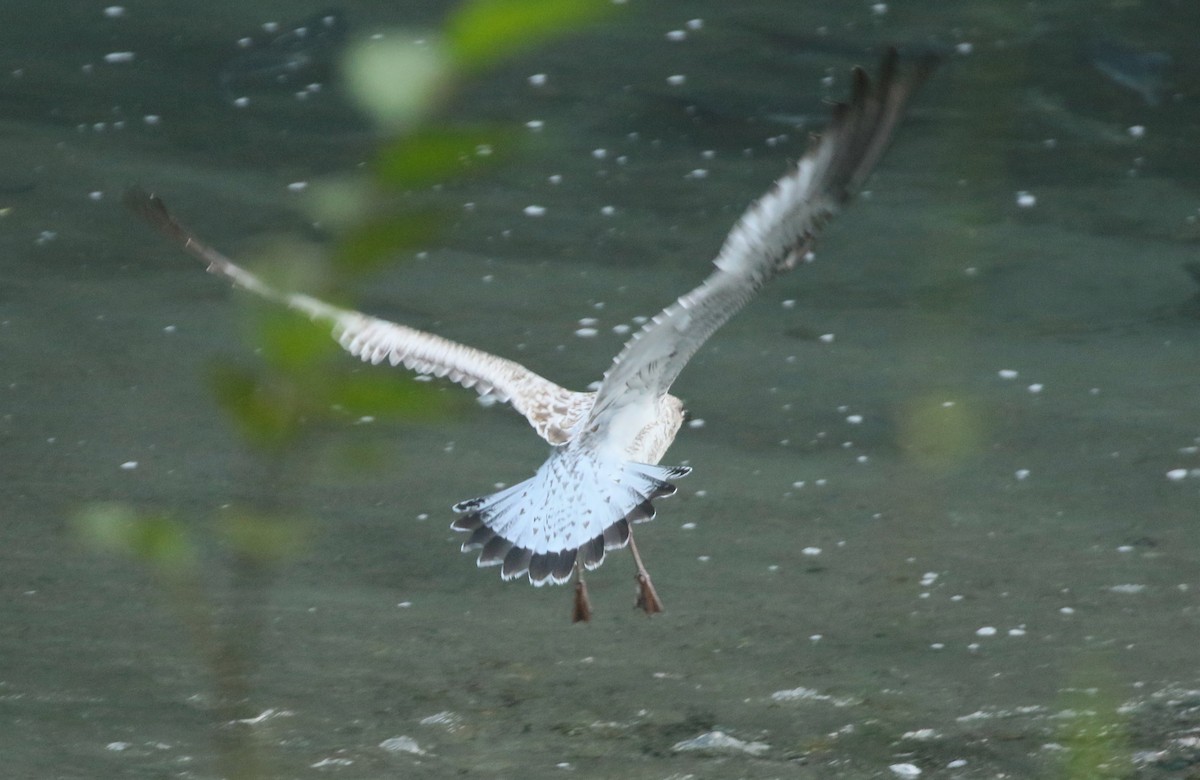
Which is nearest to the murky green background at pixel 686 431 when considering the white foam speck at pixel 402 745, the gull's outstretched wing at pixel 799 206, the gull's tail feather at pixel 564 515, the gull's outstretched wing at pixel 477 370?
the white foam speck at pixel 402 745

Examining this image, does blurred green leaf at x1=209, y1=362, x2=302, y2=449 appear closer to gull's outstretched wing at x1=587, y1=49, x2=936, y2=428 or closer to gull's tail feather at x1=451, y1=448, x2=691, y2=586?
gull's outstretched wing at x1=587, y1=49, x2=936, y2=428

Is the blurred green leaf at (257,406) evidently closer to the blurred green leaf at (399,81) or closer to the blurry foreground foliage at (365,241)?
the blurry foreground foliage at (365,241)

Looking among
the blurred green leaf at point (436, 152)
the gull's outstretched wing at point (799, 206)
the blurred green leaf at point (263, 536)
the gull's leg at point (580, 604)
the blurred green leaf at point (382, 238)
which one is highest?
the gull's outstretched wing at point (799, 206)

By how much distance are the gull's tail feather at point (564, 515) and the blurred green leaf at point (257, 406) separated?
8.69 feet

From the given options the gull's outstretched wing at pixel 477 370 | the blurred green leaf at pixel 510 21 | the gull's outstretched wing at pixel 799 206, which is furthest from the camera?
the gull's outstretched wing at pixel 477 370

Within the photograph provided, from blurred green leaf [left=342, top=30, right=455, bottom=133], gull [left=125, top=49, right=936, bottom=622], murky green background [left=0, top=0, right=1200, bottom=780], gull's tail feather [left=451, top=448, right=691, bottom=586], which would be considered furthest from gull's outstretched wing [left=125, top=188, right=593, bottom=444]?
blurred green leaf [left=342, top=30, right=455, bottom=133]

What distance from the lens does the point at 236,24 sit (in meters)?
9.18

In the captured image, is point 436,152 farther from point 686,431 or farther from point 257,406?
point 686,431

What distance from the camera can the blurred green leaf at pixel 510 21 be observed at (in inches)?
26.4

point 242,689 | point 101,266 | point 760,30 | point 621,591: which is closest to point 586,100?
point 760,30

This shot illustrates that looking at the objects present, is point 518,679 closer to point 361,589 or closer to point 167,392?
point 361,589

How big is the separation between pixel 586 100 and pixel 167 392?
11.1ft

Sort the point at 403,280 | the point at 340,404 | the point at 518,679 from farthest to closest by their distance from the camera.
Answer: the point at 403,280, the point at 518,679, the point at 340,404

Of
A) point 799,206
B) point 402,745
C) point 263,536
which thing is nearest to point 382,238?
point 263,536
